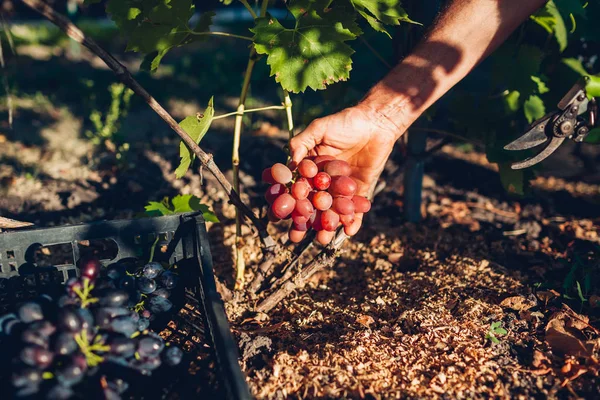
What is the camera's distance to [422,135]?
2.72m

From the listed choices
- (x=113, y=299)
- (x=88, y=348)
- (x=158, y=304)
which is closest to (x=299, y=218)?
(x=158, y=304)

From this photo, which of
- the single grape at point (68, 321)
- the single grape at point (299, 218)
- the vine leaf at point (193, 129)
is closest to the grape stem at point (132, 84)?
the vine leaf at point (193, 129)

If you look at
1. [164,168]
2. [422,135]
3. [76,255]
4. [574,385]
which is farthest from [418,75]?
[164,168]

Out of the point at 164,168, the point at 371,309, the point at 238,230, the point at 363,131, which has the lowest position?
the point at 371,309

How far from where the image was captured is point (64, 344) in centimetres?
135

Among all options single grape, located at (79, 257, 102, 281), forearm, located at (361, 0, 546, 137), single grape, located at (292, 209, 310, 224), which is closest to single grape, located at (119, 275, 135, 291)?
single grape, located at (79, 257, 102, 281)

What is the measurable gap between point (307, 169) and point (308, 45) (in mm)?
457

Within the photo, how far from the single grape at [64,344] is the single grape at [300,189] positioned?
32.5 inches

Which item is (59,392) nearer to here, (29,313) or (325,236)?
(29,313)

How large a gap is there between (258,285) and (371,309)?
505 mm

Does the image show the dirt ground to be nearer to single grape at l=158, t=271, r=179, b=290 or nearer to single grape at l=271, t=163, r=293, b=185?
single grape at l=158, t=271, r=179, b=290

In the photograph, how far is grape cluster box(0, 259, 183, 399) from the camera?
1.34m

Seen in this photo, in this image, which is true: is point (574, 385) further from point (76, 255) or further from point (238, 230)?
point (76, 255)

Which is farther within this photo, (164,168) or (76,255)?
(164,168)
